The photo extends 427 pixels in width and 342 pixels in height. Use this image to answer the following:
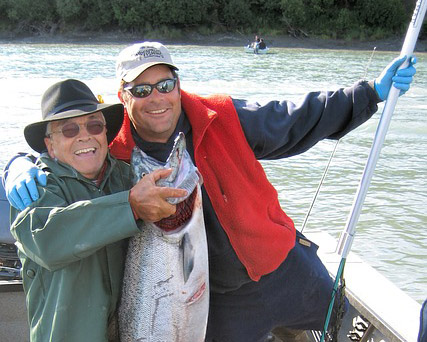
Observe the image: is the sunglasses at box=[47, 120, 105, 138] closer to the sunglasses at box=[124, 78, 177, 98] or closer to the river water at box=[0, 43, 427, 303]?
the sunglasses at box=[124, 78, 177, 98]

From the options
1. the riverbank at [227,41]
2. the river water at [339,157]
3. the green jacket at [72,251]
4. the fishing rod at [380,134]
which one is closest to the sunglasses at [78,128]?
the green jacket at [72,251]

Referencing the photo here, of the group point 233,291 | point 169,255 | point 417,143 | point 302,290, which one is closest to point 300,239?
point 302,290

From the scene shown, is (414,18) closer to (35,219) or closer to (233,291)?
(233,291)

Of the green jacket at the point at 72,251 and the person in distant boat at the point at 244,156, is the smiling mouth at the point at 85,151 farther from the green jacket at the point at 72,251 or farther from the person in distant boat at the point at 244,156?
the person in distant boat at the point at 244,156

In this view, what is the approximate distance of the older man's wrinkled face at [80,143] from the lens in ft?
7.61

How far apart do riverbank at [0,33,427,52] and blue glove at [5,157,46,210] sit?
41277mm

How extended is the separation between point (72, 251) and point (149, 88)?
85 centimetres

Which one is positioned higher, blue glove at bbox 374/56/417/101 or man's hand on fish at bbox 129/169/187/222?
blue glove at bbox 374/56/417/101

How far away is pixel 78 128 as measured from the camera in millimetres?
2346

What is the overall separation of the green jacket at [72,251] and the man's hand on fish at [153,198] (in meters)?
0.04

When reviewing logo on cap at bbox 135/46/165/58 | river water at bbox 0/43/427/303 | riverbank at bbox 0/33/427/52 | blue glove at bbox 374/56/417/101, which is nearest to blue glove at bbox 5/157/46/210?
logo on cap at bbox 135/46/165/58

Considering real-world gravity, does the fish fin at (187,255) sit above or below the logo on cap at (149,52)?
below

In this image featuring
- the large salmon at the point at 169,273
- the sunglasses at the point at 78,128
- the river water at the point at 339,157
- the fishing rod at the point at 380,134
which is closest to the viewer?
the large salmon at the point at 169,273

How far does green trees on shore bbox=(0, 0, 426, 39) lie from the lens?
50938mm
